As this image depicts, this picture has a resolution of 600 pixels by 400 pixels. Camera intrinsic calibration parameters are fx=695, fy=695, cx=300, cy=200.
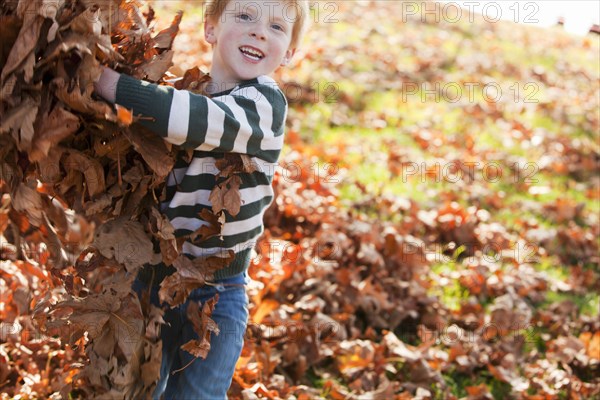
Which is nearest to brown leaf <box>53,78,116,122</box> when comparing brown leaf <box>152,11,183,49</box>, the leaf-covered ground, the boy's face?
brown leaf <box>152,11,183,49</box>

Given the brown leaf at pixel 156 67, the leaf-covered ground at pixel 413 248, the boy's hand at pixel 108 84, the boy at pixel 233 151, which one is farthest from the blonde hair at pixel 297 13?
the leaf-covered ground at pixel 413 248

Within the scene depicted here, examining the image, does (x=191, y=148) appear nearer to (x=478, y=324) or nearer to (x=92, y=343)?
(x=92, y=343)

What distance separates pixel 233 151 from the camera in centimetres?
216

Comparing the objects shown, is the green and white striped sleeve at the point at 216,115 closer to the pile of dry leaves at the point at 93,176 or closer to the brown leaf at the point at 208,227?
the pile of dry leaves at the point at 93,176

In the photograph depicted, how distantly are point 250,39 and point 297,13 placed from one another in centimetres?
24

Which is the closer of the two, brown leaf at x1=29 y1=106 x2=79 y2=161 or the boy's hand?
brown leaf at x1=29 y1=106 x2=79 y2=161

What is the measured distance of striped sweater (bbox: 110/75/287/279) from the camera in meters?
1.94

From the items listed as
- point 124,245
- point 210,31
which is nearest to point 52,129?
point 124,245

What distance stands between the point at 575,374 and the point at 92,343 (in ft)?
8.81

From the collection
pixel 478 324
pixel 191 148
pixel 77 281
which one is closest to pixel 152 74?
pixel 191 148

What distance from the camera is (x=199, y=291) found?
94.7 inches

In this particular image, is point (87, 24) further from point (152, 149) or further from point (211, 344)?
point (211, 344)

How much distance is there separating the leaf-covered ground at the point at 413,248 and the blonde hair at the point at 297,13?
4.48 ft

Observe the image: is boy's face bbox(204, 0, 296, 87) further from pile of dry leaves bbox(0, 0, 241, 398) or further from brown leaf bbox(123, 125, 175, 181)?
brown leaf bbox(123, 125, 175, 181)
